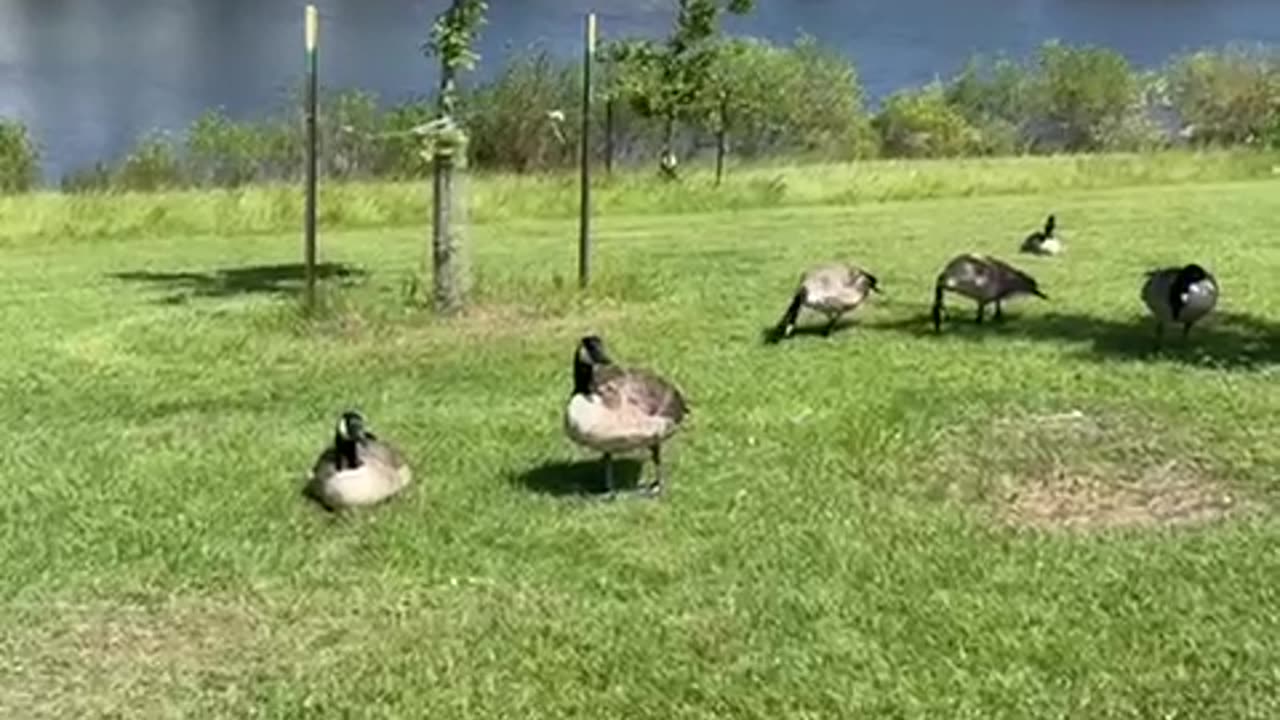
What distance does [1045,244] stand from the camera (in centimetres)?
1522

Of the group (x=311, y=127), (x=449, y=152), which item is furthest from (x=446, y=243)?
(x=311, y=127)

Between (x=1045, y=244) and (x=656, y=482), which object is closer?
(x=656, y=482)

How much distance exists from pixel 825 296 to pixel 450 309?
7.88 feet

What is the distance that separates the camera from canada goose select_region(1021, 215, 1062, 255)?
49.7 ft

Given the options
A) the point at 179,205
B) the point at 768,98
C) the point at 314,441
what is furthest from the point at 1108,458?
the point at 768,98

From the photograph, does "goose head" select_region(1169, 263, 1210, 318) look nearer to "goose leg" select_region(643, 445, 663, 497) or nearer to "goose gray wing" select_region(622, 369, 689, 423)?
"goose leg" select_region(643, 445, 663, 497)

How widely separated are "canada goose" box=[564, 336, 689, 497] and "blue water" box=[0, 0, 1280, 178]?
25.6m

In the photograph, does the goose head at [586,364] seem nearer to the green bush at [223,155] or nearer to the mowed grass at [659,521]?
the mowed grass at [659,521]

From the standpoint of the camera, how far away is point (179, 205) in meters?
21.3

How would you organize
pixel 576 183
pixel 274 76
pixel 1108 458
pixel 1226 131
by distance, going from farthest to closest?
pixel 274 76, pixel 1226 131, pixel 576 183, pixel 1108 458

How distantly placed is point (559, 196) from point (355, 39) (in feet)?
99.7

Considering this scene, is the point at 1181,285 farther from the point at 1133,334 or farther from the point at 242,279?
the point at 242,279

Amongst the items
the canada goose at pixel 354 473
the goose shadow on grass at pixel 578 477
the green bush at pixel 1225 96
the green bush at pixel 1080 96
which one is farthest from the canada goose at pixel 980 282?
the green bush at pixel 1080 96

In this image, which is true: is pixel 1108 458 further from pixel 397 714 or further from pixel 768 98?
pixel 768 98
